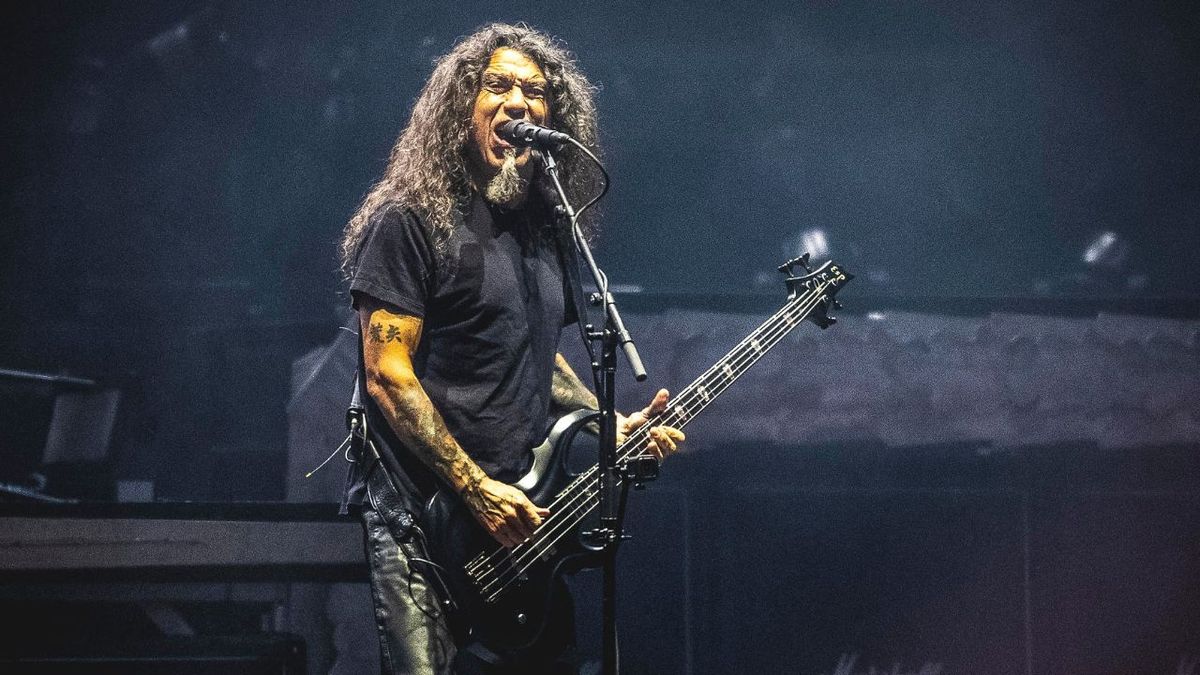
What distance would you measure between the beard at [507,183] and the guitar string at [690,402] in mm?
642

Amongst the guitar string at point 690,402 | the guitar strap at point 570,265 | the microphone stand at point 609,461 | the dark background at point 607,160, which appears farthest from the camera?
the dark background at point 607,160

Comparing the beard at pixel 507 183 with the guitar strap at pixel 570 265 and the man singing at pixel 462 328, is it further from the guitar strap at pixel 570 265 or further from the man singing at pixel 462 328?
the guitar strap at pixel 570 265

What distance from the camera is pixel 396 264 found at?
2443 millimetres

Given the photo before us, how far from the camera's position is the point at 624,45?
470 centimetres

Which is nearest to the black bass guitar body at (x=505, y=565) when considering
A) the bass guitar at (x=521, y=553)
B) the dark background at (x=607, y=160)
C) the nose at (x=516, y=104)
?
the bass guitar at (x=521, y=553)

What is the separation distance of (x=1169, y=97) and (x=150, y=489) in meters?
4.53

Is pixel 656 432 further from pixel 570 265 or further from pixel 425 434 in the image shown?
pixel 425 434

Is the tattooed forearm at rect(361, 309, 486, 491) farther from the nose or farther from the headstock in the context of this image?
the headstock

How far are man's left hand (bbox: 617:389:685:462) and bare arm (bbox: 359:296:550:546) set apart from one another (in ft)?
1.34

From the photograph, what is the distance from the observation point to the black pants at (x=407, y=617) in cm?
236

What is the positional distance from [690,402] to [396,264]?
82cm

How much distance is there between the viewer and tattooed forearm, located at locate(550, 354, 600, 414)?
9.32 feet

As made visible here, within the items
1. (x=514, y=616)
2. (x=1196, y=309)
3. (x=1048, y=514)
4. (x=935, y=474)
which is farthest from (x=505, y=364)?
(x=1196, y=309)

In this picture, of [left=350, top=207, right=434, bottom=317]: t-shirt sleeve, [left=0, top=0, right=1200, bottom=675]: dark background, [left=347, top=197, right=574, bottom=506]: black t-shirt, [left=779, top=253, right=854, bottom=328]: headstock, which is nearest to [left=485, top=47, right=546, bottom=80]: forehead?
[left=347, top=197, right=574, bottom=506]: black t-shirt
